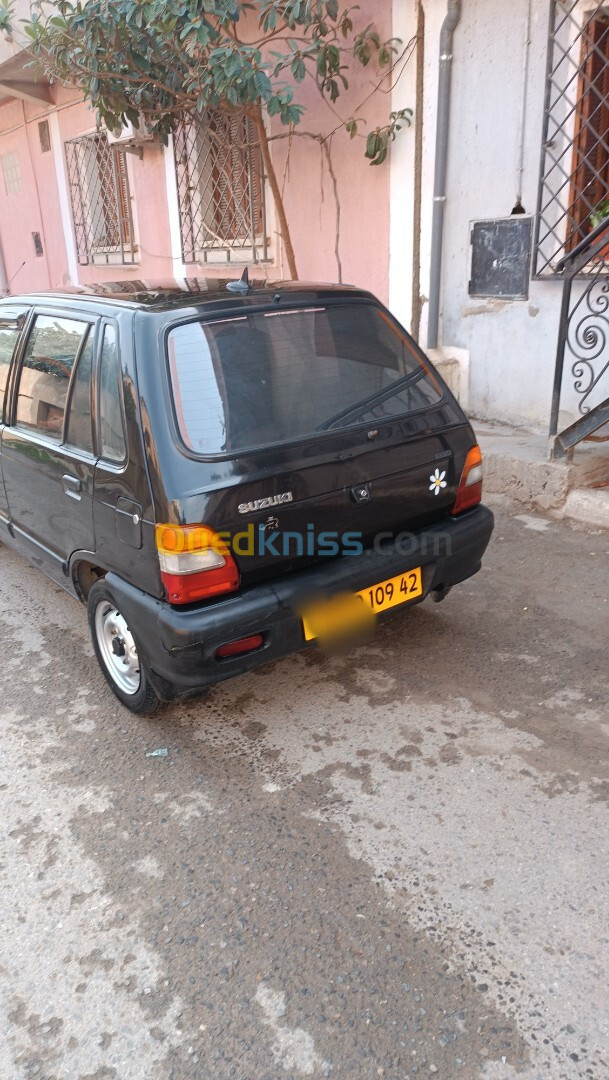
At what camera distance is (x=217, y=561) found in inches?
103

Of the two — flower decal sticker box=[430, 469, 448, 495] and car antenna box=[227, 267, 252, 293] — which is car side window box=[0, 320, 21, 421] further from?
flower decal sticker box=[430, 469, 448, 495]

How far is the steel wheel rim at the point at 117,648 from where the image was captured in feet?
10.2

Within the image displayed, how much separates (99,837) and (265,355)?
1.76 m

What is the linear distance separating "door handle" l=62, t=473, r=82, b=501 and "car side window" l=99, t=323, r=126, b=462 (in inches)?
9.5

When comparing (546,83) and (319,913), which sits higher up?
(546,83)

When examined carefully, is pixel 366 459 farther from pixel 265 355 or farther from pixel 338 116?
pixel 338 116

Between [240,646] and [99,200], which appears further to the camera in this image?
[99,200]

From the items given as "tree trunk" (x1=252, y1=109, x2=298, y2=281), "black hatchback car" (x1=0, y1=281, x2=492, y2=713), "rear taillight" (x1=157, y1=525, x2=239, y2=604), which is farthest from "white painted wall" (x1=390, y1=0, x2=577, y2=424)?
"rear taillight" (x1=157, y1=525, x2=239, y2=604)

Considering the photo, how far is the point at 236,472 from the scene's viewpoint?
8.61ft

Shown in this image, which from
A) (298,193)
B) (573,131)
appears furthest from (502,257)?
(298,193)

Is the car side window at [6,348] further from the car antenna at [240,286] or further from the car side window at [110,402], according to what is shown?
the car antenna at [240,286]

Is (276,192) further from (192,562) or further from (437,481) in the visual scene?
(192,562)

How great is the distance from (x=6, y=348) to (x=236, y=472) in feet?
6.25

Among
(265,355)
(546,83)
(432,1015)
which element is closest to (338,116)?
(546,83)
